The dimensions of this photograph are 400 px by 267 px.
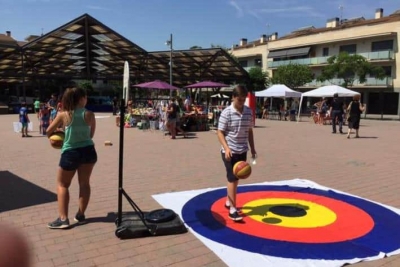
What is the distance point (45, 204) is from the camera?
555 cm

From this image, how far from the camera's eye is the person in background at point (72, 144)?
4.48 metres

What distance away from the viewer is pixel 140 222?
4.54m

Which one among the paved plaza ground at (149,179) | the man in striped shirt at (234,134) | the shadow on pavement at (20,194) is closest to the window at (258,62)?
the paved plaza ground at (149,179)

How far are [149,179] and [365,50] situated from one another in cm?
4526

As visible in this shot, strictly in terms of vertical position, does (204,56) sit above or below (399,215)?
above

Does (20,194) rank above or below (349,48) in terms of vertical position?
below

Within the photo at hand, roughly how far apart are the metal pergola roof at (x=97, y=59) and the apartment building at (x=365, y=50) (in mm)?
16948

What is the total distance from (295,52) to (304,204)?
51742 mm

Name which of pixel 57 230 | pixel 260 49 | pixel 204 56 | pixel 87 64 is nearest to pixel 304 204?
pixel 57 230

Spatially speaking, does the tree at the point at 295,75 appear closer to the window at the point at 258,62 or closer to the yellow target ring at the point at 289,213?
the window at the point at 258,62

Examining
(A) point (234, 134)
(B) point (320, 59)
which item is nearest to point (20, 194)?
(A) point (234, 134)

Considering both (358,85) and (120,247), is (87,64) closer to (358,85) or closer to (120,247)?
(358,85)

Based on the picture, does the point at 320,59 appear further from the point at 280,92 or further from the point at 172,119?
the point at 172,119

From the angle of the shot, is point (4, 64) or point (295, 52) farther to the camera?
point (295, 52)
